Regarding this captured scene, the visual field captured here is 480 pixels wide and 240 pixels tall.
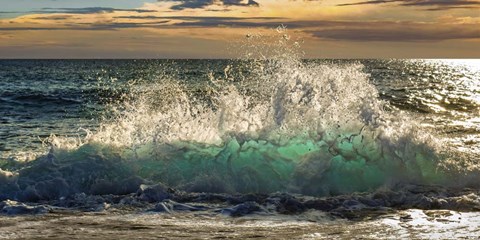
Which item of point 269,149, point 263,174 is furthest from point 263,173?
point 269,149

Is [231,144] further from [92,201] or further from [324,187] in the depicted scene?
[92,201]

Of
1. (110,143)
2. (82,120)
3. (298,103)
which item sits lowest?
(82,120)

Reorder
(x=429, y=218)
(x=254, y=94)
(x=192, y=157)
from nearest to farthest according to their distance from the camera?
(x=429, y=218) < (x=192, y=157) < (x=254, y=94)

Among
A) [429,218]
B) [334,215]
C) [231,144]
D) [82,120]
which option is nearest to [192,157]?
[231,144]

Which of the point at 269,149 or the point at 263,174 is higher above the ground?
the point at 269,149

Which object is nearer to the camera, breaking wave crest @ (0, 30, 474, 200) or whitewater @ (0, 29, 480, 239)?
whitewater @ (0, 29, 480, 239)

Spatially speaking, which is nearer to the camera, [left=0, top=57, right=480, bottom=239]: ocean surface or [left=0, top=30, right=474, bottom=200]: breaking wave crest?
[left=0, top=57, right=480, bottom=239]: ocean surface

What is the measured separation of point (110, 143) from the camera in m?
12.1

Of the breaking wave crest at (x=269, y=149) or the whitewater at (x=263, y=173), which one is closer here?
the whitewater at (x=263, y=173)

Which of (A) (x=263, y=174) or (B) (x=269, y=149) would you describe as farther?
(B) (x=269, y=149)

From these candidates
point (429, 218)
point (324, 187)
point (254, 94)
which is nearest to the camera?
point (429, 218)

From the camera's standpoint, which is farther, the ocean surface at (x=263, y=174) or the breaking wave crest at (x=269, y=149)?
the breaking wave crest at (x=269, y=149)

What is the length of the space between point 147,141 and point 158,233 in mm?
4700

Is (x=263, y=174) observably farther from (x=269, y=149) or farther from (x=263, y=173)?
(x=269, y=149)
